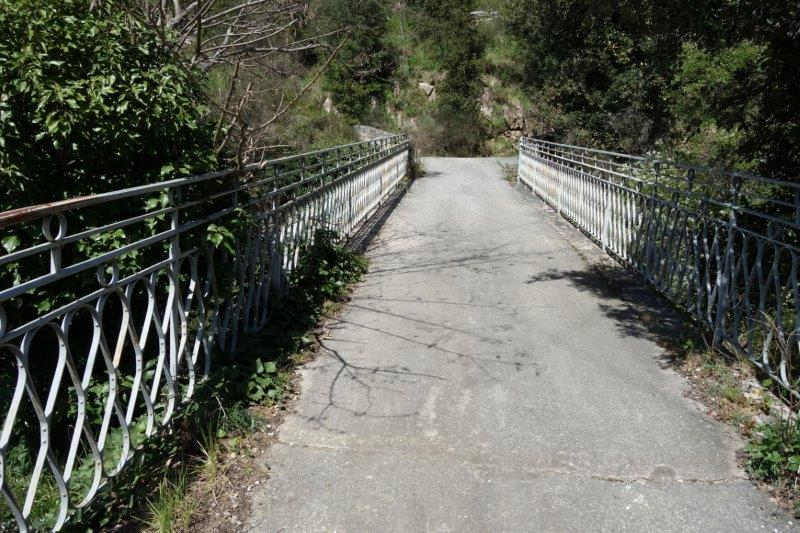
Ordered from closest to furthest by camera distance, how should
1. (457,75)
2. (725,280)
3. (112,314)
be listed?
(112,314) → (725,280) → (457,75)

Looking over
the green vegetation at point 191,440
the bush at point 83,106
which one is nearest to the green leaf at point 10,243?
the bush at point 83,106

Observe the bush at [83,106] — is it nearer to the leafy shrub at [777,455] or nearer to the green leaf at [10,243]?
the green leaf at [10,243]

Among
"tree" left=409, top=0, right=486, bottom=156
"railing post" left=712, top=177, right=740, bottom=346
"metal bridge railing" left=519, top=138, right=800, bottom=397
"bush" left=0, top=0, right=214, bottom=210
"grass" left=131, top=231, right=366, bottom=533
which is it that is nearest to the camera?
"grass" left=131, top=231, right=366, bottom=533

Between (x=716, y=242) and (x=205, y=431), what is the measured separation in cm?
411

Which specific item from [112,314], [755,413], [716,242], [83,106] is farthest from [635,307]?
[83,106]

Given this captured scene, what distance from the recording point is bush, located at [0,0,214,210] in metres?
3.36

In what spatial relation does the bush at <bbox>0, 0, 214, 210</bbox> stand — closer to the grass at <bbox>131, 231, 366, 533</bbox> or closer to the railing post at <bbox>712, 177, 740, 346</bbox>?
the grass at <bbox>131, 231, 366, 533</bbox>

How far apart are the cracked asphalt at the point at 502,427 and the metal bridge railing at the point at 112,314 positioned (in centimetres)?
76

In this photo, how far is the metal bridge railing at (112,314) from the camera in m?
2.54

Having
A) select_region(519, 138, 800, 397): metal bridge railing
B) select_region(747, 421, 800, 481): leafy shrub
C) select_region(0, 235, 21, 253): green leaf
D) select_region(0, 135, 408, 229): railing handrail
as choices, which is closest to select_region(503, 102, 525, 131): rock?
select_region(519, 138, 800, 397): metal bridge railing

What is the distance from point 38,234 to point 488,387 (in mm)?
2985

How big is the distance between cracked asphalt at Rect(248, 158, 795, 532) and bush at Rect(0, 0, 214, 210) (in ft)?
6.12

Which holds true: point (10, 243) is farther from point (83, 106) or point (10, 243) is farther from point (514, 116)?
point (514, 116)

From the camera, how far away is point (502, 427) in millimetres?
3848
